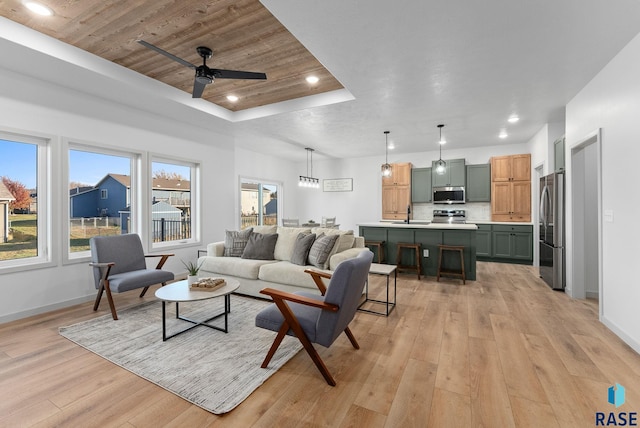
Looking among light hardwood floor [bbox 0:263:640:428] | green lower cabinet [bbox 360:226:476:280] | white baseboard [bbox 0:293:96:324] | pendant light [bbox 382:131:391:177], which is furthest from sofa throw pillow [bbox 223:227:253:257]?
pendant light [bbox 382:131:391:177]

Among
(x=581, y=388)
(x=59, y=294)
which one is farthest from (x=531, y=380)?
(x=59, y=294)

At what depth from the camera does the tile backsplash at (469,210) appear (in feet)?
22.4

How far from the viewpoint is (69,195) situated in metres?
3.66

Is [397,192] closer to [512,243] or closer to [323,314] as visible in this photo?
[512,243]

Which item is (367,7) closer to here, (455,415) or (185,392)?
(455,415)

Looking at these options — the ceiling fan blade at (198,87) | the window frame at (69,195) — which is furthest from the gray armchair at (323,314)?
the window frame at (69,195)

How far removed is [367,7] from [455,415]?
284 cm

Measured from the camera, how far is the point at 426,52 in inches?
107

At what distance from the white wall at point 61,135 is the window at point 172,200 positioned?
0.32 metres

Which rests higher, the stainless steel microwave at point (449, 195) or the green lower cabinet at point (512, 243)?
the stainless steel microwave at point (449, 195)

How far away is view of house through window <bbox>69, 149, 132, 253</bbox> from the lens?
3.80 m

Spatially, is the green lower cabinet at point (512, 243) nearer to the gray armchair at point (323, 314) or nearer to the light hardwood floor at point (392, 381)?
the light hardwood floor at point (392, 381)

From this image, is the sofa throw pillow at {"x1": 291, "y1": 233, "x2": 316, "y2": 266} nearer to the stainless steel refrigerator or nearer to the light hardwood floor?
the light hardwood floor

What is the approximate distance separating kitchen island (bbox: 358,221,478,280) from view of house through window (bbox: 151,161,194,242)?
341 cm
